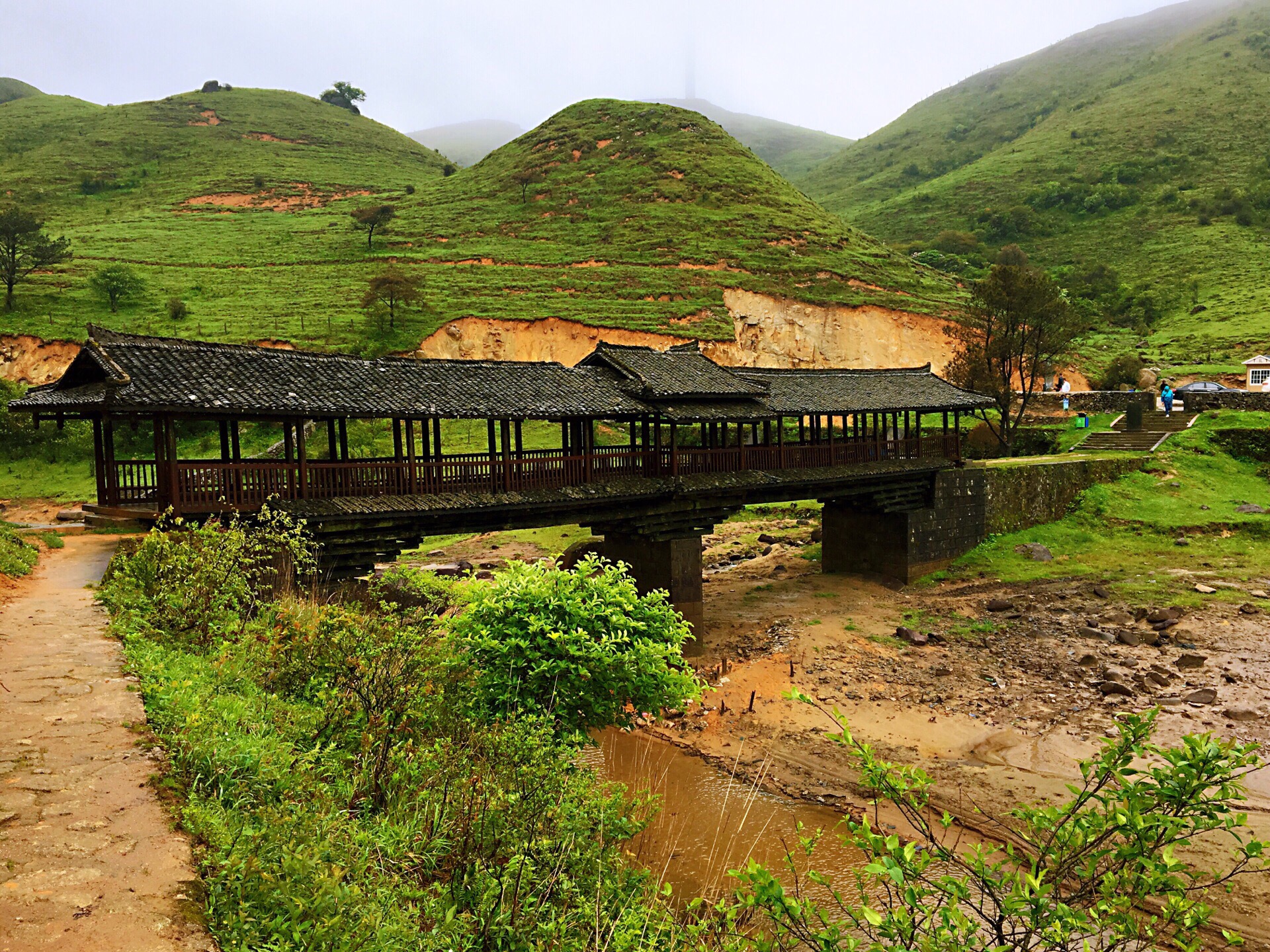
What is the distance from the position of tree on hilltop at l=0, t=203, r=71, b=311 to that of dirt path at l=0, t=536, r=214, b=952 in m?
50.0

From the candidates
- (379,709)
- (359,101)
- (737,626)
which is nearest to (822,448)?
(737,626)

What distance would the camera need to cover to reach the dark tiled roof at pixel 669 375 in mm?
18797

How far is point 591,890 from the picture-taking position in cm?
711

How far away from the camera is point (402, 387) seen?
15953mm

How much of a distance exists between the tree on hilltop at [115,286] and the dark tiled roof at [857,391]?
138 ft

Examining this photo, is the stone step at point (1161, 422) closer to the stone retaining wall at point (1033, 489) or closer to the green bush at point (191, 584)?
the stone retaining wall at point (1033, 489)

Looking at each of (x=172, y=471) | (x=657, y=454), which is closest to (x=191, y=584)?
(x=172, y=471)

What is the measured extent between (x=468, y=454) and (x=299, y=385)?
474 centimetres

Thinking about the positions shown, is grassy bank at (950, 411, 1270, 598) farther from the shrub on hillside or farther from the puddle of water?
the puddle of water

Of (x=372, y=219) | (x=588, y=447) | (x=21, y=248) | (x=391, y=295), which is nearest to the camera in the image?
(x=588, y=447)

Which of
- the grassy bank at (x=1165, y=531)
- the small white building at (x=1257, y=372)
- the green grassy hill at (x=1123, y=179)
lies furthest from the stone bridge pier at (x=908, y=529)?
the green grassy hill at (x=1123, y=179)

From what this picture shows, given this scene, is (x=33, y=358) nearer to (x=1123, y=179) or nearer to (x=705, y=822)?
(x=705, y=822)

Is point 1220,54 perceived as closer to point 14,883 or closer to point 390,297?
point 390,297

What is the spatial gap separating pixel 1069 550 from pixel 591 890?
2644 cm
